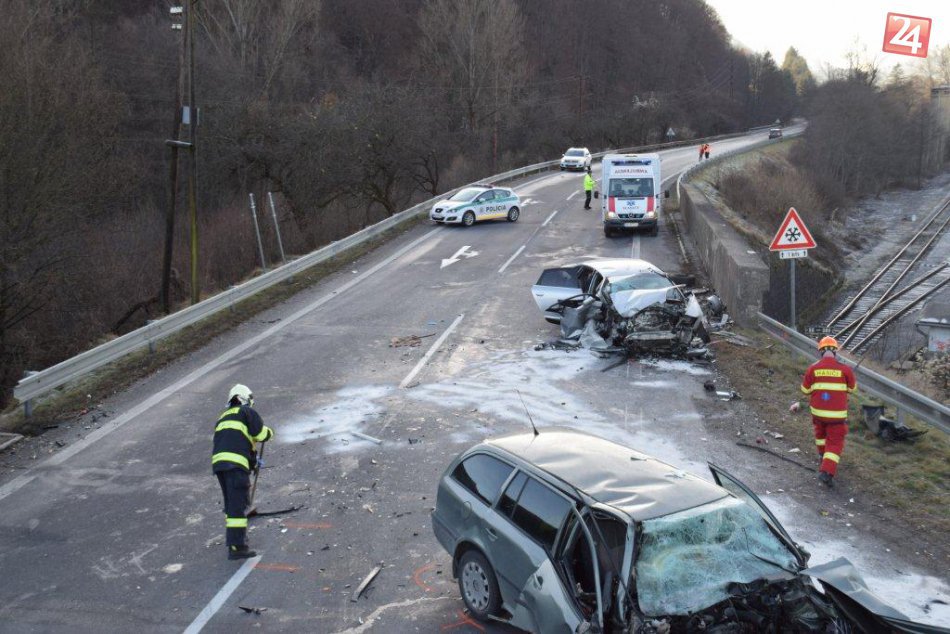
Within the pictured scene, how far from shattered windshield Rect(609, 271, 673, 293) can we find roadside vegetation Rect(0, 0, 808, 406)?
10727 millimetres

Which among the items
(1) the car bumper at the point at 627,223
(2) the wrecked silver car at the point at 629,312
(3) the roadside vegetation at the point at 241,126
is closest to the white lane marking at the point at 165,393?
(3) the roadside vegetation at the point at 241,126

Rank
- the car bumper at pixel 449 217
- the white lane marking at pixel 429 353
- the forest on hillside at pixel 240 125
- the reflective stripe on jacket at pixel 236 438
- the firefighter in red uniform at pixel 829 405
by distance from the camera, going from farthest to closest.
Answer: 1. the car bumper at pixel 449 217
2. the forest on hillside at pixel 240 125
3. the white lane marking at pixel 429 353
4. the firefighter in red uniform at pixel 829 405
5. the reflective stripe on jacket at pixel 236 438

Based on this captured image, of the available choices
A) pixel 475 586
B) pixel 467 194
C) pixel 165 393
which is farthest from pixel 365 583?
pixel 467 194

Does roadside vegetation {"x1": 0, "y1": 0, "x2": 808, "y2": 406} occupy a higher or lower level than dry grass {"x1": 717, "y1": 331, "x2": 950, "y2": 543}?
higher

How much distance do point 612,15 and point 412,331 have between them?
307ft

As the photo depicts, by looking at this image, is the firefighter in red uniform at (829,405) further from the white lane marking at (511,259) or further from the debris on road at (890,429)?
the white lane marking at (511,259)

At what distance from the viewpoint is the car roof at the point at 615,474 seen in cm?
578

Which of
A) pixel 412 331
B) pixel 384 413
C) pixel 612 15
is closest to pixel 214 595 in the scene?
pixel 384 413

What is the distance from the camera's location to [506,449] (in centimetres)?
683

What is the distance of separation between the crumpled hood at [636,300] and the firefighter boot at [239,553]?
850 cm

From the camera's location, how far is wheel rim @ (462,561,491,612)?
6387mm

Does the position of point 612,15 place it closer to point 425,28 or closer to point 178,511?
point 425,28

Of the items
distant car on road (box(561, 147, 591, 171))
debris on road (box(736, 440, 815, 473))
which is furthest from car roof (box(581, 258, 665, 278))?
distant car on road (box(561, 147, 591, 171))

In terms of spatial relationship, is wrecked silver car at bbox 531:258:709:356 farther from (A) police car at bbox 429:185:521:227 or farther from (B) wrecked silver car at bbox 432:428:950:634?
(A) police car at bbox 429:185:521:227
